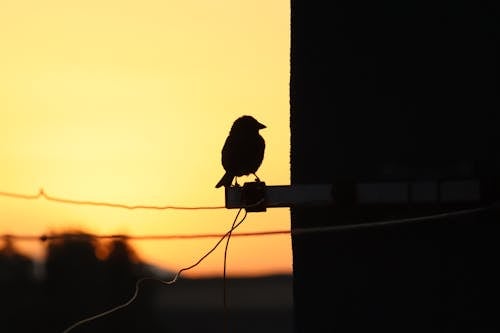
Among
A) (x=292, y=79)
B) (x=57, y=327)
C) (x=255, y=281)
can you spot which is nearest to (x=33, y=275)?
(x=57, y=327)

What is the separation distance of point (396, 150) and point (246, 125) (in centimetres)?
211

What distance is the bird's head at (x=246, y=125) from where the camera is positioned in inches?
285

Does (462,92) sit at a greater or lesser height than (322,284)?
greater

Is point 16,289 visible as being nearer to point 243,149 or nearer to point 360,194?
point 243,149

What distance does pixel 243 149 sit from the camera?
23.5 feet

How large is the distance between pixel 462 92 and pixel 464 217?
0.42 m

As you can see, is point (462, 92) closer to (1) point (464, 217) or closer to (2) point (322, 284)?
(1) point (464, 217)

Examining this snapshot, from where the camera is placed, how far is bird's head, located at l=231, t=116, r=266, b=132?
7.24 meters

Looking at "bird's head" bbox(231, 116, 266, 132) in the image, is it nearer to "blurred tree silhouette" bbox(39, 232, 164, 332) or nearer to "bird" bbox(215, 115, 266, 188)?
"bird" bbox(215, 115, 266, 188)

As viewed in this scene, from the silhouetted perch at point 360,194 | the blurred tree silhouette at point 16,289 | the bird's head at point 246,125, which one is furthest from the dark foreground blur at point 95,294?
the silhouetted perch at point 360,194

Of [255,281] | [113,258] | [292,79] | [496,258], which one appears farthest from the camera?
[113,258]

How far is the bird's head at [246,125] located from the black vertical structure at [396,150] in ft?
5.23

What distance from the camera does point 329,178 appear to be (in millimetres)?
5504

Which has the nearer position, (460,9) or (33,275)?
(460,9)
